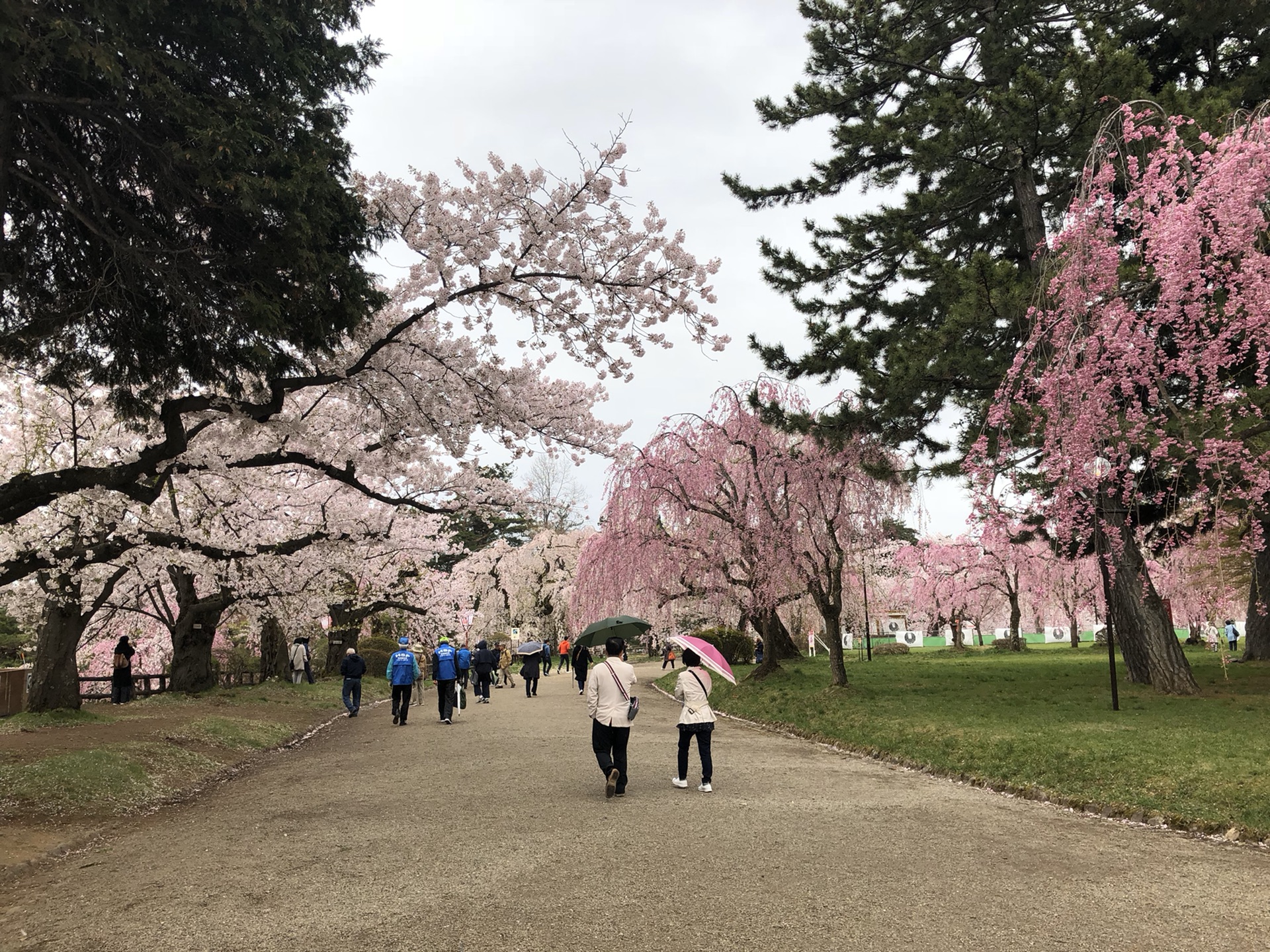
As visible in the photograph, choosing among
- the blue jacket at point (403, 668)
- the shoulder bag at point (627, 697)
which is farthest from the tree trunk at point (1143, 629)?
the blue jacket at point (403, 668)

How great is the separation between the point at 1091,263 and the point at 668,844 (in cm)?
770

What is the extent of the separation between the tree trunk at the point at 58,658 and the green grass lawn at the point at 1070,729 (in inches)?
525

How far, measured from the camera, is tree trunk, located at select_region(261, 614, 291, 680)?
86.3 ft

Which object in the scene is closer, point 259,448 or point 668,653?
point 259,448

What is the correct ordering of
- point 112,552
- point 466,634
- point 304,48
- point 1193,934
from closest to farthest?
1. point 1193,934
2. point 304,48
3. point 112,552
4. point 466,634

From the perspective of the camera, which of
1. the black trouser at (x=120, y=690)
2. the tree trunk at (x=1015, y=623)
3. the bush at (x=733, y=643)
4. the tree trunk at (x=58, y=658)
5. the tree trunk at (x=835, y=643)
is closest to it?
the tree trunk at (x=58, y=658)

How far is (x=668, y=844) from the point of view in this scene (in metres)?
6.00

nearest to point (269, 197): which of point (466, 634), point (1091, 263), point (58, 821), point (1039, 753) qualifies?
point (58, 821)

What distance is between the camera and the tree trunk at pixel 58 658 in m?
14.7

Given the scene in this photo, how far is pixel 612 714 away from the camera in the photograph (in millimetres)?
8148

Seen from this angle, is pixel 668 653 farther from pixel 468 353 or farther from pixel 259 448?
pixel 468 353

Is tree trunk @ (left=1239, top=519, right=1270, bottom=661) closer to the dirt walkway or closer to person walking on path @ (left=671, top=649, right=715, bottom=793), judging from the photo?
the dirt walkway

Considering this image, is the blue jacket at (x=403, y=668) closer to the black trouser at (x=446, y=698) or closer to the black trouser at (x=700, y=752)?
the black trouser at (x=446, y=698)

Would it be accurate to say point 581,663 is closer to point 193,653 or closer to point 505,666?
point 505,666
